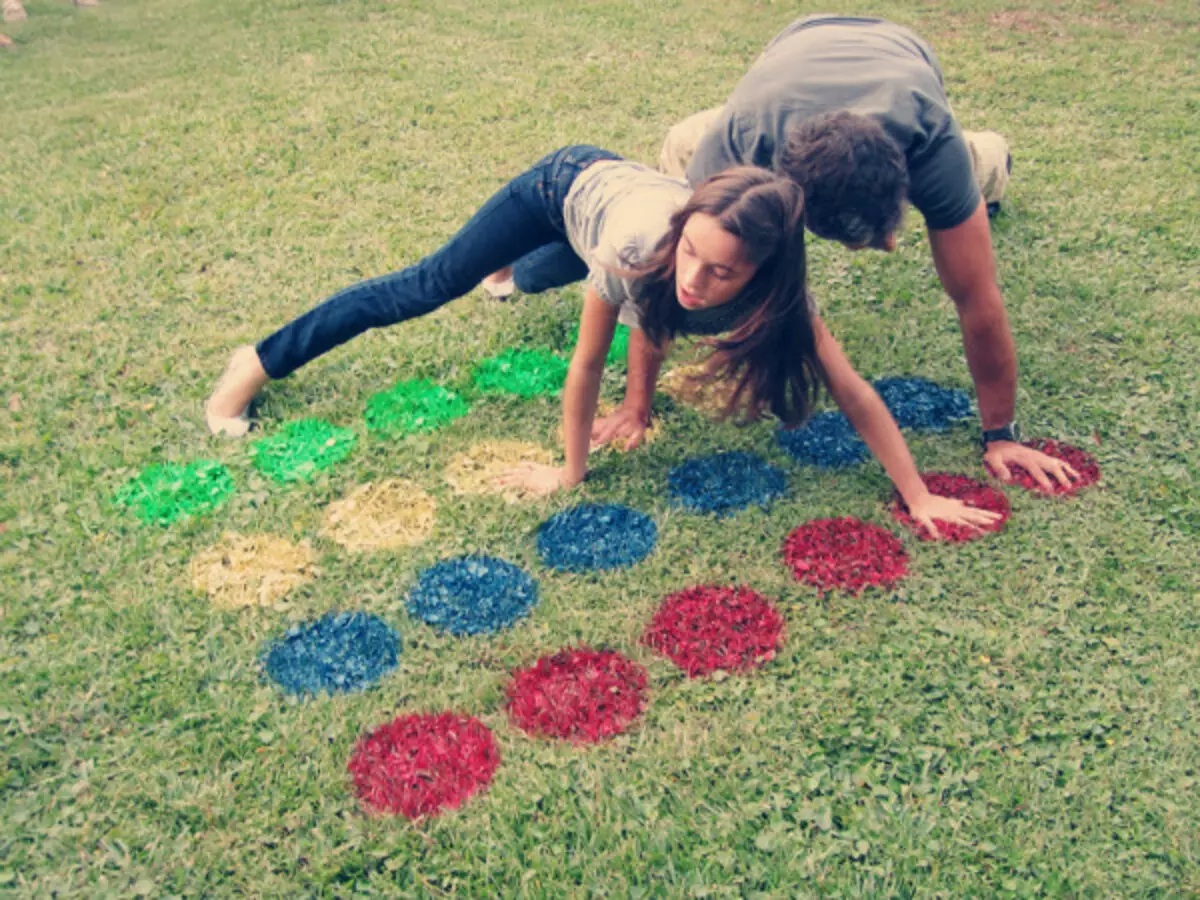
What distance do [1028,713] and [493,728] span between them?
1471 mm

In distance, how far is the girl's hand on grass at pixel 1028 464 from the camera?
3721 mm

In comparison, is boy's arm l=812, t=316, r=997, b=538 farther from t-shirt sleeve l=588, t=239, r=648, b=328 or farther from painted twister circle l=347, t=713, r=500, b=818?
painted twister circle l=347, t=713, r=500, b=818

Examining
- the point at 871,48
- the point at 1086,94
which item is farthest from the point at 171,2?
the point at 871,48

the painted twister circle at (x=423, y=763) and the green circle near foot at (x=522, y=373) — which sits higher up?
the green circle near foot at (x=522, y=373)

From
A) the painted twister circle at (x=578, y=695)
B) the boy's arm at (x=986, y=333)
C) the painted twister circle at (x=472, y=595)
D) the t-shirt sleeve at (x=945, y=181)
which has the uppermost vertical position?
the t-shirt sleeve at (x=945, y=181)

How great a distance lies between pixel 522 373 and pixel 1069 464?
7.27 feet

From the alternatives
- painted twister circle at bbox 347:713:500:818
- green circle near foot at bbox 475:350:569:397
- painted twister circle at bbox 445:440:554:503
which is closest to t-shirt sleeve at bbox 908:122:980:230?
painted twister circle at bbox 445:440:554:503

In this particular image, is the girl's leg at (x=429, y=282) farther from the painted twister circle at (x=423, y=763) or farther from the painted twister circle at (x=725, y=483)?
the painted twister circle at (x=423, y=763)

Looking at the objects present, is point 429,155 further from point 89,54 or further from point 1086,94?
point 89,54

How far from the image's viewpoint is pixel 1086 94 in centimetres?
728

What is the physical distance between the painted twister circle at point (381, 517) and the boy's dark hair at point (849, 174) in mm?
1688

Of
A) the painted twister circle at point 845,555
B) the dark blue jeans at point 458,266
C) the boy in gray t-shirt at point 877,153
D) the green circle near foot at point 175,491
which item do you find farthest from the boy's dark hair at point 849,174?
the green circle near foot at point 175,491

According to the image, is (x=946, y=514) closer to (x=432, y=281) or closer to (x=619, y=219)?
(x=619, y=219)

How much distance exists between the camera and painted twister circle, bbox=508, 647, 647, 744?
285 cm
